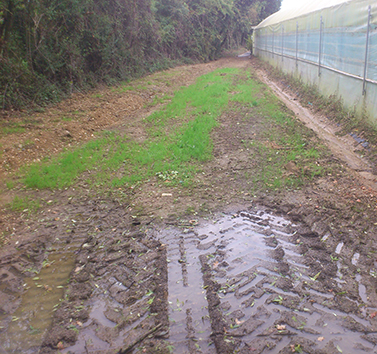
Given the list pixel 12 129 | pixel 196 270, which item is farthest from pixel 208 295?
pixel 12 129

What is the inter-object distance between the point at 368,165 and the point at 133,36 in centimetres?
1664

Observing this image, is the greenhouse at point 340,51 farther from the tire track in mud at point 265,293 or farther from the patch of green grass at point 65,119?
the patch of green grass at point 65,119

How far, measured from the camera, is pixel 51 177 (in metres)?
7.05

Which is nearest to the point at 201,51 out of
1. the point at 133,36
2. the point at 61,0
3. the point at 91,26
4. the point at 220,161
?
the point at 133,36

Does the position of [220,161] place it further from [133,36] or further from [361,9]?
[133,36]

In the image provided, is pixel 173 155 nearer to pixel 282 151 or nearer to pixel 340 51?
pixel 282 151

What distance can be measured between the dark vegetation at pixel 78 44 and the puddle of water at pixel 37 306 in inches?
292

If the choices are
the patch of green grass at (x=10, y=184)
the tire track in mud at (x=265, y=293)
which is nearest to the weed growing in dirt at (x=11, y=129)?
the patch of green grass at (x=10, y=184)

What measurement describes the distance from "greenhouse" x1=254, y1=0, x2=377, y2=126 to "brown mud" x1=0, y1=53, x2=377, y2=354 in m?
3.21

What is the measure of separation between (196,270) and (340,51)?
9534 mm

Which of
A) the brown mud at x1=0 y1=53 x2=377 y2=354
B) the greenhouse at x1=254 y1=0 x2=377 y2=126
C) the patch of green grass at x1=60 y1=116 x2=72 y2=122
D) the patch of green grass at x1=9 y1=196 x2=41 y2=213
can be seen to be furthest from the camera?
the patch of green grass at x1=60 y1=116 x2=72 y2=122

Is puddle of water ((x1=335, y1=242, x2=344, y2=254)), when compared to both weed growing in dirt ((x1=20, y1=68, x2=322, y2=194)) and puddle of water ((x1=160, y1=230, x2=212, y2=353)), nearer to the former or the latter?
puddle of water ((x1=160, y1=230, x2=212, y2=353))

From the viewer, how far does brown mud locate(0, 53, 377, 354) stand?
3223 mm


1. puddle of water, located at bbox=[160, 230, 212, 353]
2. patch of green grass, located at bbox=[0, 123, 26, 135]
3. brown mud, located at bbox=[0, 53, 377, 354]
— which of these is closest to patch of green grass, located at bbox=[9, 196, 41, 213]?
brown mud, located at bbox=[0, 53, 377, 354]
